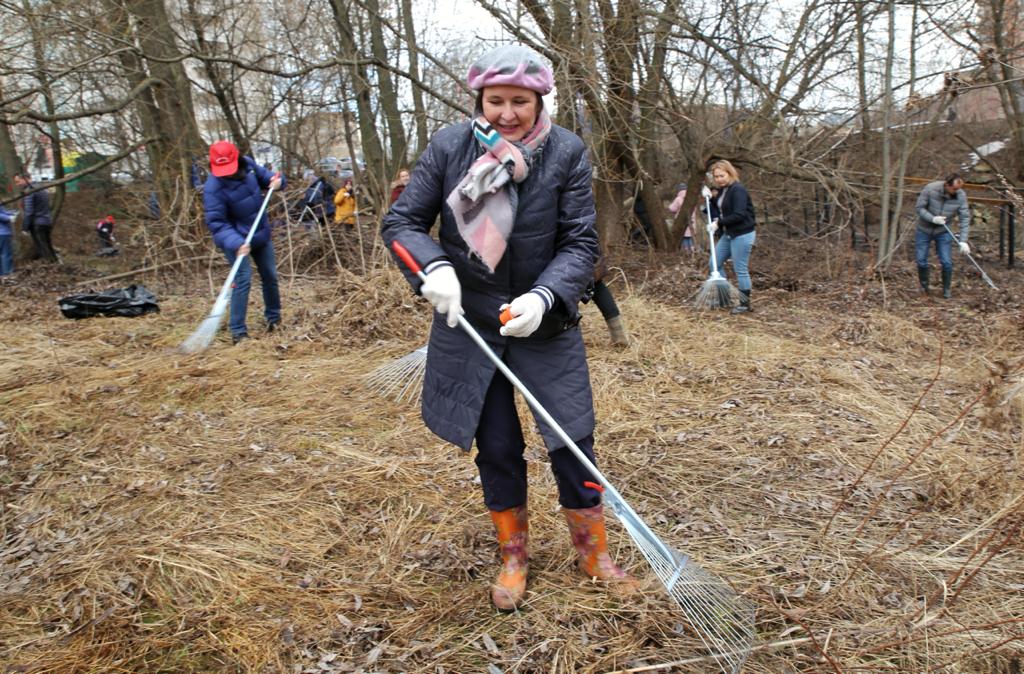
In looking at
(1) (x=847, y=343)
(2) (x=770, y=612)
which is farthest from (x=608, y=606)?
(1) (x=847, y=343)

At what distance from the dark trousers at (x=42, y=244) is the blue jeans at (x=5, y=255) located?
1084mm

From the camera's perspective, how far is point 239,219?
6.43 m

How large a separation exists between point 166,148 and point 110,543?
8.68 m

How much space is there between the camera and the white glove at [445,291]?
219 cm

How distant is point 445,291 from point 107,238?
47.2 feet

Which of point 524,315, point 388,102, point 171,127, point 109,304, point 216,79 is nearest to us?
point 524,315

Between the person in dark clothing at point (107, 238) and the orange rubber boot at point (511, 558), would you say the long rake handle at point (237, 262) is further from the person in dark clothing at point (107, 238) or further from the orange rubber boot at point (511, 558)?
the person in dark clothing at point (107, 238)

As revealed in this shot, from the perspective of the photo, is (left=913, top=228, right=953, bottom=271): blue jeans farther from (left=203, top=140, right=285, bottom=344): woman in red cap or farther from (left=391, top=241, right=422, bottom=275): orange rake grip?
(left=391, top=241, right=422, bottom=275): orange rake grip

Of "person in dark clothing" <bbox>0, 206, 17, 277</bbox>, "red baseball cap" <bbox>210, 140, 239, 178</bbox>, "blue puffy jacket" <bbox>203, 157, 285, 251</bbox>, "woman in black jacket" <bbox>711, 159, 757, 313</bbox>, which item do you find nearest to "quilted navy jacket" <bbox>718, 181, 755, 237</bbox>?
"woman in black jacket" <bbox>711, 159, 757, 313</bbox>

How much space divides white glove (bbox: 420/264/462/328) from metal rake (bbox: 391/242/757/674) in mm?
46

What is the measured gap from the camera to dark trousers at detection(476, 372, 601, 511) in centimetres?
246

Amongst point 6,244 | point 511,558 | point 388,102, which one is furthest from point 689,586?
point 6,244

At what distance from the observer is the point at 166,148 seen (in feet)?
34.3

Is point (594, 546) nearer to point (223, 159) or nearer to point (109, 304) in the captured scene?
point (223, 159)
